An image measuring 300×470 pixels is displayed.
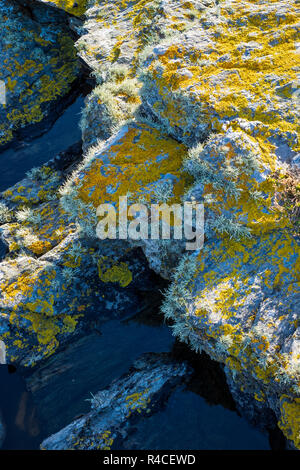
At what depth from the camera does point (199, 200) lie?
5980mm

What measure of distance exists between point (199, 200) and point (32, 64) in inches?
291

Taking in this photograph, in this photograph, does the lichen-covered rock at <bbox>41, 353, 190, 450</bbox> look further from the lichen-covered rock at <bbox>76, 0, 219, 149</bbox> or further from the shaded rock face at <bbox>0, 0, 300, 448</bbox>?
the lichen-covered rock at <bbox>76, 0, 219, 149</bbox>

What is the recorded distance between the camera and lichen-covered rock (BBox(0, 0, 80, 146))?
32.4 feet

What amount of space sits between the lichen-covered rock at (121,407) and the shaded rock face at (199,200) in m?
0.05

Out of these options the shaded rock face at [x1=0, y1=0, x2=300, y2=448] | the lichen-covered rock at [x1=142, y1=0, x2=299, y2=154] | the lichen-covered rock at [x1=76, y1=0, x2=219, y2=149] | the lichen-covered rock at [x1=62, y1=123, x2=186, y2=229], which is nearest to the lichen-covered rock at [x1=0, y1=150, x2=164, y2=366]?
the shaded rock face at [x1=0, y1=0, x2=300, y2=448]

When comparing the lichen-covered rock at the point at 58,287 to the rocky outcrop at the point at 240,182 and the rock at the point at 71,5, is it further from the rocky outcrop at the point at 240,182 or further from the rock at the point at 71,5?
the rock at the point at 71,5

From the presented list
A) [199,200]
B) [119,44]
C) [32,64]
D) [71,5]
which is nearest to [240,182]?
[199,200]

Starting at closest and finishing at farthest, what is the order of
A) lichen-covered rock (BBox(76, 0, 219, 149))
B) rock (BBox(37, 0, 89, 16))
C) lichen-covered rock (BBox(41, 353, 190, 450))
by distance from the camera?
lichen-covered rock (BBox(41, 353, 190, 450)) < lichen-covered rock (BBox(76, 0, 219, 149)) < rock (BBox(37, 0, 89, 16))

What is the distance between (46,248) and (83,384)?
2.78 metres

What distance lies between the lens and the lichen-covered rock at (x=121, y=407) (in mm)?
5836

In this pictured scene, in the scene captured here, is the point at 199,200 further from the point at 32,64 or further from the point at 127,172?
the point at 32,64

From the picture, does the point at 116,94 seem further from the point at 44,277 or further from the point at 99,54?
the point at 44,277

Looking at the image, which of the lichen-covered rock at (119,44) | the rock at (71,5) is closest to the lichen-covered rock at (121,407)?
the lichen-covered rock at (119,44)

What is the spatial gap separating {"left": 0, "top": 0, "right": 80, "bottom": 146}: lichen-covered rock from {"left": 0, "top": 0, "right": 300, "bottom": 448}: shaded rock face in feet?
6.85
